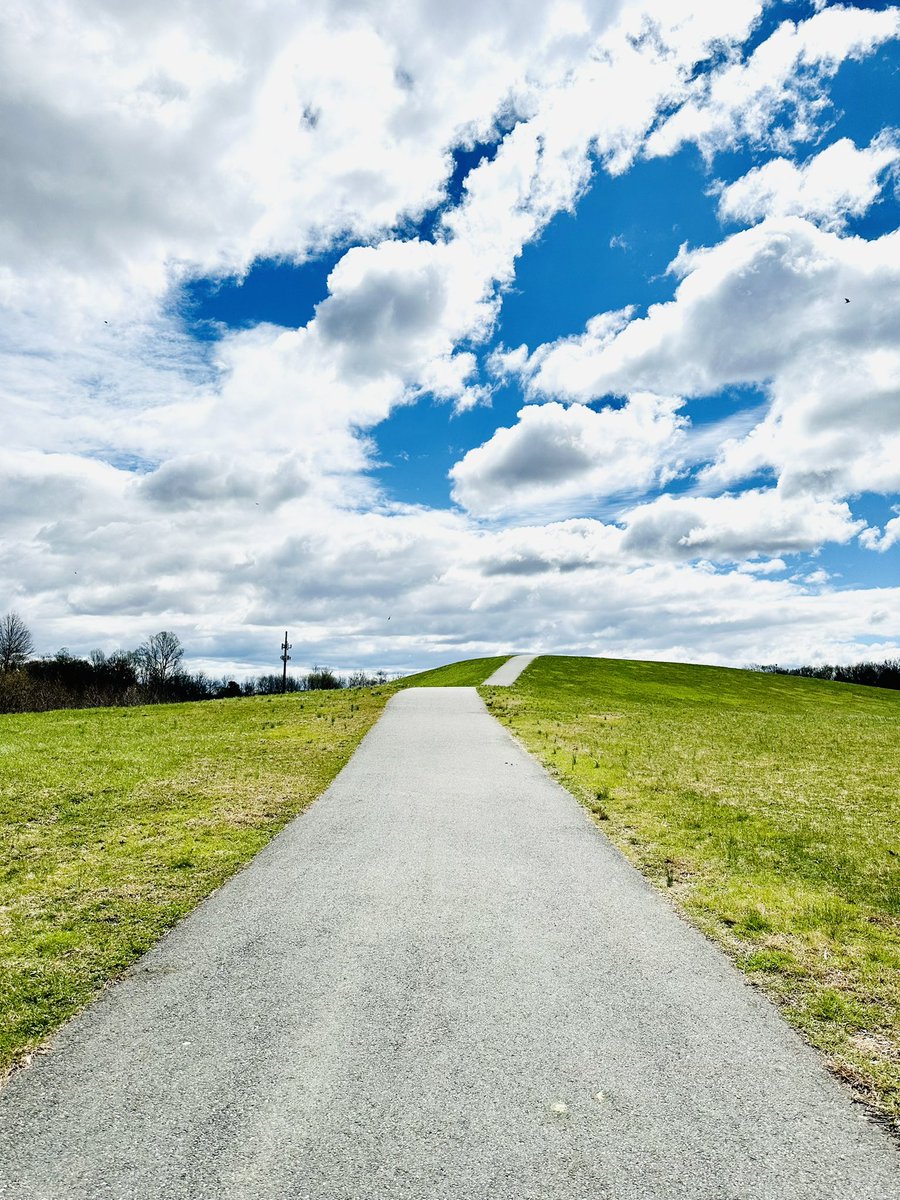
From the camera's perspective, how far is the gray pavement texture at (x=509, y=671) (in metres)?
45.7

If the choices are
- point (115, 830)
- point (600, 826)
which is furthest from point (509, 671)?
point (115, 830)

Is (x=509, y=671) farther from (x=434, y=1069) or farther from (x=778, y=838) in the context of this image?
(x=434, y=1069)

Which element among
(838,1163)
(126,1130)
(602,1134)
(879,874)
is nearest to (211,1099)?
(126,1130)

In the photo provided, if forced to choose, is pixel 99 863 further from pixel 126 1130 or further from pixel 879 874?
pixel 879 874

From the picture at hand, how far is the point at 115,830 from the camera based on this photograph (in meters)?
11.5

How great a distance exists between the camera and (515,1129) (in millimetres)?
4078

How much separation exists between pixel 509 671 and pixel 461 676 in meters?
4.01

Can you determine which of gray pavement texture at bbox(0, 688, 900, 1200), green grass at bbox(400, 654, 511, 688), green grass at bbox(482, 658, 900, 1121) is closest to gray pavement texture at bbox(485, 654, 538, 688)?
green grass at bbox(400, 654, 511, 688)

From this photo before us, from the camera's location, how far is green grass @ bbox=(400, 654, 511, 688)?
160ft

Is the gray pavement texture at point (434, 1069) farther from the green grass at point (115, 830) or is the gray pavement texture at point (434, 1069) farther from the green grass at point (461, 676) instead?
the green grass at point (461, 676)

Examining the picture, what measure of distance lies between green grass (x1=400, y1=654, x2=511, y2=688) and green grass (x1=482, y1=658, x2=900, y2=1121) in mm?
16949

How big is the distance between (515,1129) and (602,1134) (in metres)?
0.54

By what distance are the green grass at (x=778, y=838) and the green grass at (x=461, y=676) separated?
1695 centimetres

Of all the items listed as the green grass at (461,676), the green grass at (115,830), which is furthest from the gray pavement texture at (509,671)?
the green grass at (115,830)
